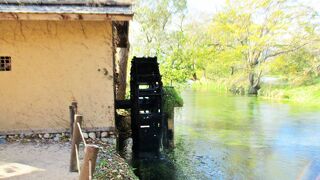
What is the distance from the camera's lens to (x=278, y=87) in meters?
30.4

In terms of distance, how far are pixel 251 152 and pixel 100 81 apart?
661 centimetres

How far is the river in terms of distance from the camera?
1052 cm

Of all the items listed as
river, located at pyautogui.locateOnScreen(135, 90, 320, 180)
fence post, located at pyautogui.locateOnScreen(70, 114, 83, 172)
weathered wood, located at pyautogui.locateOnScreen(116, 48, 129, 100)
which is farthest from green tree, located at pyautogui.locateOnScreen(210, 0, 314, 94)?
fence post, located at pyautogui.locateOnScreen(70, 114, 83, 172)

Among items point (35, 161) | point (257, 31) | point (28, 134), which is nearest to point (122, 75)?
point (28, 134)

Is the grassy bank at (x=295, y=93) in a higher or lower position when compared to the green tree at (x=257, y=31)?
lower

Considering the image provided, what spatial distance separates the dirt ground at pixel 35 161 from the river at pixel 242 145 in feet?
11.1

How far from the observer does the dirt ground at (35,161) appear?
18.3 ft

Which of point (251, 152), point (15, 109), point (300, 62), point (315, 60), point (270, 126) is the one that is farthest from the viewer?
point (300, 62)

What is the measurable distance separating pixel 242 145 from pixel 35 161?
8.94 meters

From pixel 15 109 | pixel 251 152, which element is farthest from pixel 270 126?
pixel 15 109

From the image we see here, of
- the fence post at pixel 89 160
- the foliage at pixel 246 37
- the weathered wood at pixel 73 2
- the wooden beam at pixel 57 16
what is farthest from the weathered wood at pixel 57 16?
the foliage at pixel 246 37

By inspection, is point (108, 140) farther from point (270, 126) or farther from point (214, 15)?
point (214, 15)

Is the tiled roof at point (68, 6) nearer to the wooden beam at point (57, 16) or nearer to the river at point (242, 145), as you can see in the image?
the wooden beam at point (57, 16)

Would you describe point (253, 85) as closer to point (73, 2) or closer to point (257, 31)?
point (257, 31)
